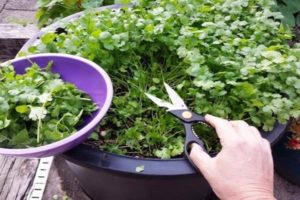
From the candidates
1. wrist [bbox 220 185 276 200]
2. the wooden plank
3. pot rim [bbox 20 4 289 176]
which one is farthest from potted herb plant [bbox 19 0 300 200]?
the wooden plank

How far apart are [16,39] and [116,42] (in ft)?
2.62

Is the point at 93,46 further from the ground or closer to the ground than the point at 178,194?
further from the ground

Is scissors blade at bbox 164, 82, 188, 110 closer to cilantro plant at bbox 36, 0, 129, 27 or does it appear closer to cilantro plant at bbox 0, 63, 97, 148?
cilantro plant at bbox 0, 63, 97, 148

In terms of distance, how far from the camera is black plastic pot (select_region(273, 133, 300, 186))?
4.01ft

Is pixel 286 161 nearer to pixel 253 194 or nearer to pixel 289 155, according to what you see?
pixel 289 155

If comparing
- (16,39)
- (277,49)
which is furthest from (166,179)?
(16,39)

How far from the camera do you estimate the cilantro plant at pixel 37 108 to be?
80 centimetres

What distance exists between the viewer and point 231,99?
91cm

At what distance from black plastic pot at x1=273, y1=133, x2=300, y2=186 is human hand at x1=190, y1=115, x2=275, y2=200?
47 centimetres

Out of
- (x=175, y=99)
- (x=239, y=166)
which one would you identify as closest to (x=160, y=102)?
(x=175, y=99)

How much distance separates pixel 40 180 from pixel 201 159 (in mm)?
624

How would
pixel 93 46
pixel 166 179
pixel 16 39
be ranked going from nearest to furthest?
1. pixel 166 179
2. pixel 93 46
3. pixel 16 39

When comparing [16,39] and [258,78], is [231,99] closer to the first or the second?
[258,78]

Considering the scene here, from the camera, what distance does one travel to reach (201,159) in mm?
768
